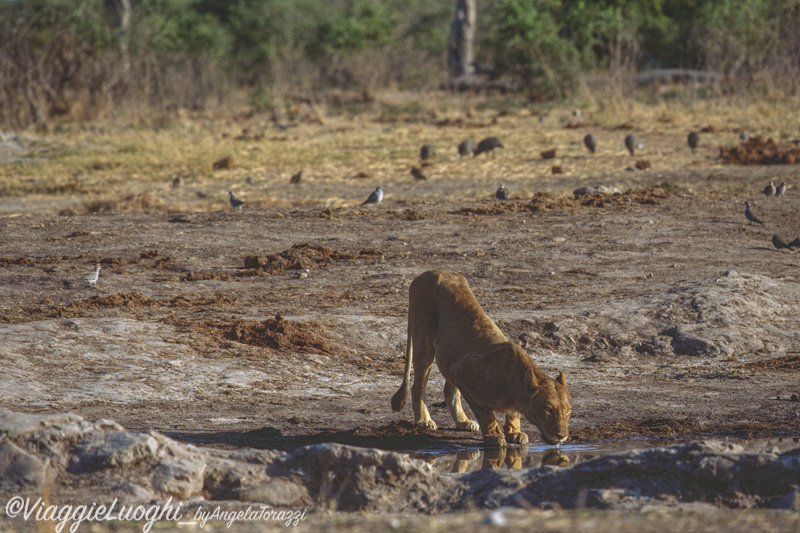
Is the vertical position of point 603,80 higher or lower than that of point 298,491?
higher

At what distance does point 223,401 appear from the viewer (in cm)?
743

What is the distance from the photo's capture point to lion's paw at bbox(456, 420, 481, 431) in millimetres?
6875

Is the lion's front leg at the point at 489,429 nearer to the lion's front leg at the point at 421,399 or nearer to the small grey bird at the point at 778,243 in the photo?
the lion's front leg at the point at 421,399

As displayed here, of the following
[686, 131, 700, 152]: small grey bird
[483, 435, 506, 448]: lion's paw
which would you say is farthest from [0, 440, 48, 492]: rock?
[686, 131, 700, 152]: small grey bird

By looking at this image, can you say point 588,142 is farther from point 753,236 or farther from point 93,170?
point 93,170

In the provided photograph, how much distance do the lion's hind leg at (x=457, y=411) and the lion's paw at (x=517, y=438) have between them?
502 mm

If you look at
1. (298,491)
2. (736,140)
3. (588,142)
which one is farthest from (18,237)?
(736,140)

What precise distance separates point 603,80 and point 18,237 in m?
21.1

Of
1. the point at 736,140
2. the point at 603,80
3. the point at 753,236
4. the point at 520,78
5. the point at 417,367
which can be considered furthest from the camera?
the point at 520,78

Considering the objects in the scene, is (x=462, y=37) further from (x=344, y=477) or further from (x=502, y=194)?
(x=344, y=477)

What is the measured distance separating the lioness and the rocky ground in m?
0.36

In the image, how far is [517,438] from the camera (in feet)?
20.9

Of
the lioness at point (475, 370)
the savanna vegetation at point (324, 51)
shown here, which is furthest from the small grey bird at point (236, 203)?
the savanna vegetation at point (324, 51)

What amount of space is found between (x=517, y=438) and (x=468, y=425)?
588 mm
